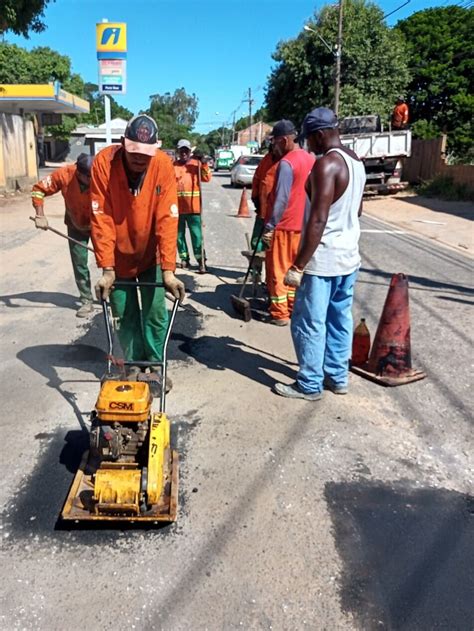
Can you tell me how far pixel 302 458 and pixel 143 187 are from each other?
2024 millimetres

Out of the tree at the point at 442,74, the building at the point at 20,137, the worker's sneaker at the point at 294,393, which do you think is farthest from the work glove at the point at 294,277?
the tree at the point at 442,74

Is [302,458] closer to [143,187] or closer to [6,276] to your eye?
[143,187]

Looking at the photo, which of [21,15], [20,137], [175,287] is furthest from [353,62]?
[175,287]

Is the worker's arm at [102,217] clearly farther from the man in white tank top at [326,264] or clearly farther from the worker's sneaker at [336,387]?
the worker's sneaker at [336,387]

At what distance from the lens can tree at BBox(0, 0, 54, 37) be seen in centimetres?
1112

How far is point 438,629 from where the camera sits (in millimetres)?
2248

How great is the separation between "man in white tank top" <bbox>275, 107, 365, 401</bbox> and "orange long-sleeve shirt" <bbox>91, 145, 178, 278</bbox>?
0.91 m

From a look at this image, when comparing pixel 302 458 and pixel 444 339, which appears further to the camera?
pixel 444 339

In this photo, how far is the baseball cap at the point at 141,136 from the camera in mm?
3303

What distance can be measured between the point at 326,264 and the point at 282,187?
72.3 inches

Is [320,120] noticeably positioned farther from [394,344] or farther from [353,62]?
[353,62]

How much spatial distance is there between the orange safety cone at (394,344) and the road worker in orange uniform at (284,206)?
1.47m

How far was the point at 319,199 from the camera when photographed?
3619mm

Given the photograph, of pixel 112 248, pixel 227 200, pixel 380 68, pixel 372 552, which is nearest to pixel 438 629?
pixel 372 552
